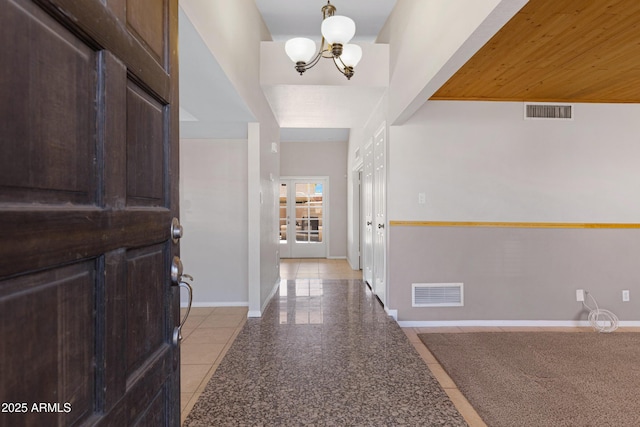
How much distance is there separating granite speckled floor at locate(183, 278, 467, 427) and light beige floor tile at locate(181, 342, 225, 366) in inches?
5.7

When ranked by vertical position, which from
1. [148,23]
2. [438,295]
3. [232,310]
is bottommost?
[232,310]

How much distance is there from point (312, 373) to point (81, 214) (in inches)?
81.2

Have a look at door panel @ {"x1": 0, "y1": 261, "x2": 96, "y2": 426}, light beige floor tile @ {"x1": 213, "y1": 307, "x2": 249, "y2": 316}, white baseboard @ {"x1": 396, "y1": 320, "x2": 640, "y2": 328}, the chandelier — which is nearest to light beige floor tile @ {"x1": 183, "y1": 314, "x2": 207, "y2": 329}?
light beige floor tile @ {"x1": 213, "y1": 307, "x2": 249, "y2": 316}

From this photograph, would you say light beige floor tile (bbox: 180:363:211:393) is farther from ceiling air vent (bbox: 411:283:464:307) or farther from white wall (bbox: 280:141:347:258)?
white wall (bbox: 280:141:347:258)

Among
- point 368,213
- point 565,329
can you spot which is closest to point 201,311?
point 368,213

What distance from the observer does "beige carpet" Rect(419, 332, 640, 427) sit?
200cm

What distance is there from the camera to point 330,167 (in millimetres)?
7754

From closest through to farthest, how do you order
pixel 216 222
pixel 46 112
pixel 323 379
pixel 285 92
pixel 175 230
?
pixel 46 112, pixel 175 230, pixel 323 379, pixel 285 92, pixel 216 222

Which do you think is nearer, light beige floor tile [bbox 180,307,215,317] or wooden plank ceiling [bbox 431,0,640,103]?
wooden plank ceiling [bbox 431,0,640,103]

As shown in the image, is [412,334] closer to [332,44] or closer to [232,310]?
[232,310]

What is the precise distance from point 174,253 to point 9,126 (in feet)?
1.96

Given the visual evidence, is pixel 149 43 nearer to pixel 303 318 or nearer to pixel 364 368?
pixel 364 368

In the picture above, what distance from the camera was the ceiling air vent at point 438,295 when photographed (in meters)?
3.58

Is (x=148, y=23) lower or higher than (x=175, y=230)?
higher
